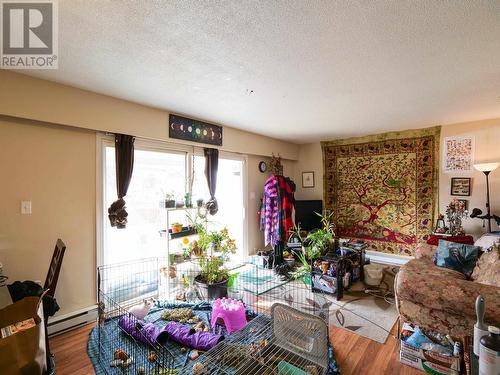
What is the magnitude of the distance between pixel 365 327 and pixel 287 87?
241 centimetres

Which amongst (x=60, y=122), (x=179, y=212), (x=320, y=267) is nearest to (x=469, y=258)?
(x=320, y=267)

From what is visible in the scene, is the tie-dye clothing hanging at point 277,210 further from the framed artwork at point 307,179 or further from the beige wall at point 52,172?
the beige wall at point 52,172

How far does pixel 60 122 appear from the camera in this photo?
221cm

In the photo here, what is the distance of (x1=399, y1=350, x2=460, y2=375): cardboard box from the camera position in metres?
1.66

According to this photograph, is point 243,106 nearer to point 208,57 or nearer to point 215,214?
point 208,57

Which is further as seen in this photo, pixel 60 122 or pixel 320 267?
pixel 320 267

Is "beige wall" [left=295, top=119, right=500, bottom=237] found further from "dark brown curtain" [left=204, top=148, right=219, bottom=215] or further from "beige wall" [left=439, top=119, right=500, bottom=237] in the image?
"dark brown curtain" [left=204, top=148, right=219, bottom=215]

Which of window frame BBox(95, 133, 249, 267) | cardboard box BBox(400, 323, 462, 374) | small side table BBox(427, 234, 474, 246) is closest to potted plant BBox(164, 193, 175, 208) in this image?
window frame BBox(95, 133, 249, 267)

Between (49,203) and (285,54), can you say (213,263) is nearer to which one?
(49,203)

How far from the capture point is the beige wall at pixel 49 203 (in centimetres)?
204

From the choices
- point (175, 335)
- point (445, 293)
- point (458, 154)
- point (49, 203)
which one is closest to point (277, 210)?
point (175, 335)

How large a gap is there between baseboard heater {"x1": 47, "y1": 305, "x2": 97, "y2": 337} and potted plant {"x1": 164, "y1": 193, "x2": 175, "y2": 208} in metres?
1.26

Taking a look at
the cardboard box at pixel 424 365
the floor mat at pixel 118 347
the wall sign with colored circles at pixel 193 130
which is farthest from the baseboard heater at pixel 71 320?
the cardboard box at pixel 424 365

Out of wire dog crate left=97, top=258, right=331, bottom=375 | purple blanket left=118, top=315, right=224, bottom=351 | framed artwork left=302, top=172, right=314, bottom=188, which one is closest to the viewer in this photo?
wire dog crate left=97, top=258, right=331, bottom=375
